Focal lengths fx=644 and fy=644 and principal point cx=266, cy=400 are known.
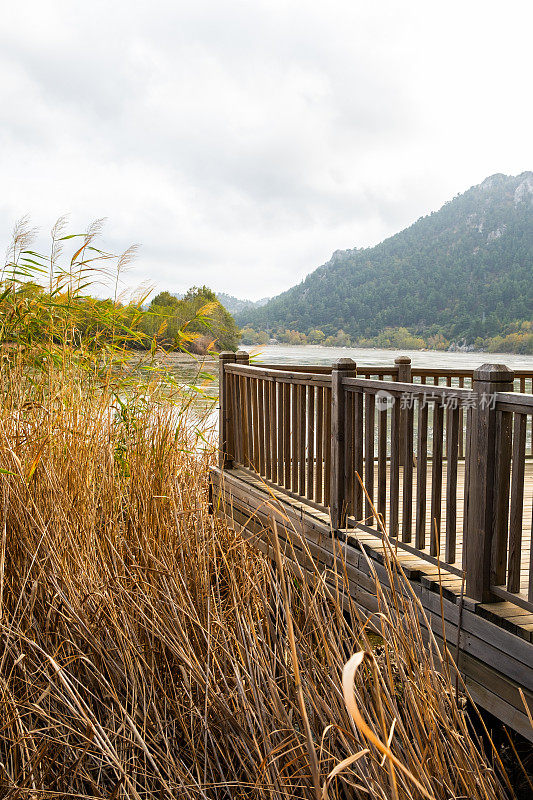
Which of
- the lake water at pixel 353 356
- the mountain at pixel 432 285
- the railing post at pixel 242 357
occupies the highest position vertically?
the mountain at pixel 432 285

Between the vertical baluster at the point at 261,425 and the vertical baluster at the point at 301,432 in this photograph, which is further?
the vertical baluster at the point at 261,425

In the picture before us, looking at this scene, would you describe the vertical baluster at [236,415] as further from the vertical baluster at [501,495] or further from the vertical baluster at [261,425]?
the vertical baluster at [501,495]

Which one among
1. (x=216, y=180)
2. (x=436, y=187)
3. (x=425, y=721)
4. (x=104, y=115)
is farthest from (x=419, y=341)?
(x=436, y=187)

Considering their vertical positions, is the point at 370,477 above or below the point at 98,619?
above

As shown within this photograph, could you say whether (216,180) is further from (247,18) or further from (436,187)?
(247,18)

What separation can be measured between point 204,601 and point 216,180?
107825 mm

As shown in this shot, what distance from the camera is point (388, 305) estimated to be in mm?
32312

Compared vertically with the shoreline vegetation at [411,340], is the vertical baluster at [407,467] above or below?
below

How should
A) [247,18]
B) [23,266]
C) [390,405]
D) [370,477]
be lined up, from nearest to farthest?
[390,405] → [370,477] → [23,266] → [247,18]

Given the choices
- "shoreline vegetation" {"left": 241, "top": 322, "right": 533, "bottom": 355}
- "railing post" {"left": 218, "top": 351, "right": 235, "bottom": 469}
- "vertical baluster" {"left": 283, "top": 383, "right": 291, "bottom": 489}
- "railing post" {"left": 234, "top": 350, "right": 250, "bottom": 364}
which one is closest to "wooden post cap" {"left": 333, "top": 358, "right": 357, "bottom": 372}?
"vertical baluster" {"left": 283, "top": 383, "right": 291, "bottom": 489}

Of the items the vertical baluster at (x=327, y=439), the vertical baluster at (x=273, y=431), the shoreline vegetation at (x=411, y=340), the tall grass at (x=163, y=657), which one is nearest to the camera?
the tall grass at (x=163, y=657)

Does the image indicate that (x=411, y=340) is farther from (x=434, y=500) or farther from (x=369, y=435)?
(x=434, y=500)

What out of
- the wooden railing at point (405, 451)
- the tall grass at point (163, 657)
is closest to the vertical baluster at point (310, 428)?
the wooden railing at point (405, 451)

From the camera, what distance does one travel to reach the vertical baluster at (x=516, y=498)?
→ 2.14 meters
